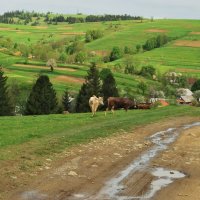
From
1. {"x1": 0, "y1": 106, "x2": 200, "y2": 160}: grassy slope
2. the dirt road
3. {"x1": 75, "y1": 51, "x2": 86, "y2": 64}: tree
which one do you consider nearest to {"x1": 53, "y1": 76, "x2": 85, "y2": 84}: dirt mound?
{"x1": 75, "y1": 51, "x2": 86, "y2": 64}: tree

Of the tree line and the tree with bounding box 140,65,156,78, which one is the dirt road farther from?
the tree with bounding box 140,65,156,78

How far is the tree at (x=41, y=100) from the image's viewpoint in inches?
2864

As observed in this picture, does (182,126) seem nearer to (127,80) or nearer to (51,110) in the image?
(51,110)

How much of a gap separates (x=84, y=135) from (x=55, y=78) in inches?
4733

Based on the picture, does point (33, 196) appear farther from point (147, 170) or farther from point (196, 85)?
point (196, 85)

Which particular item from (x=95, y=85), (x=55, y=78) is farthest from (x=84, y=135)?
(x=55, y=78)

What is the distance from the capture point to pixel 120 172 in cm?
1559

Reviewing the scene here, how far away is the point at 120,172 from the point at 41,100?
59608 millimetres

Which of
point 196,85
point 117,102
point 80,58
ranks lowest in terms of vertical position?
point 196,85

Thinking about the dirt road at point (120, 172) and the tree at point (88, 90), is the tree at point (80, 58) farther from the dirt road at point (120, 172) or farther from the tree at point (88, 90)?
the dirt road at point (120, 172)

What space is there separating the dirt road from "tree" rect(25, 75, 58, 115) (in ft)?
165

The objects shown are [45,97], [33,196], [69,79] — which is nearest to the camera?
[33,196]

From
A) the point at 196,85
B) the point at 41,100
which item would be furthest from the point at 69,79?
the point at 41,100

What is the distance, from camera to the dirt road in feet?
41.9
